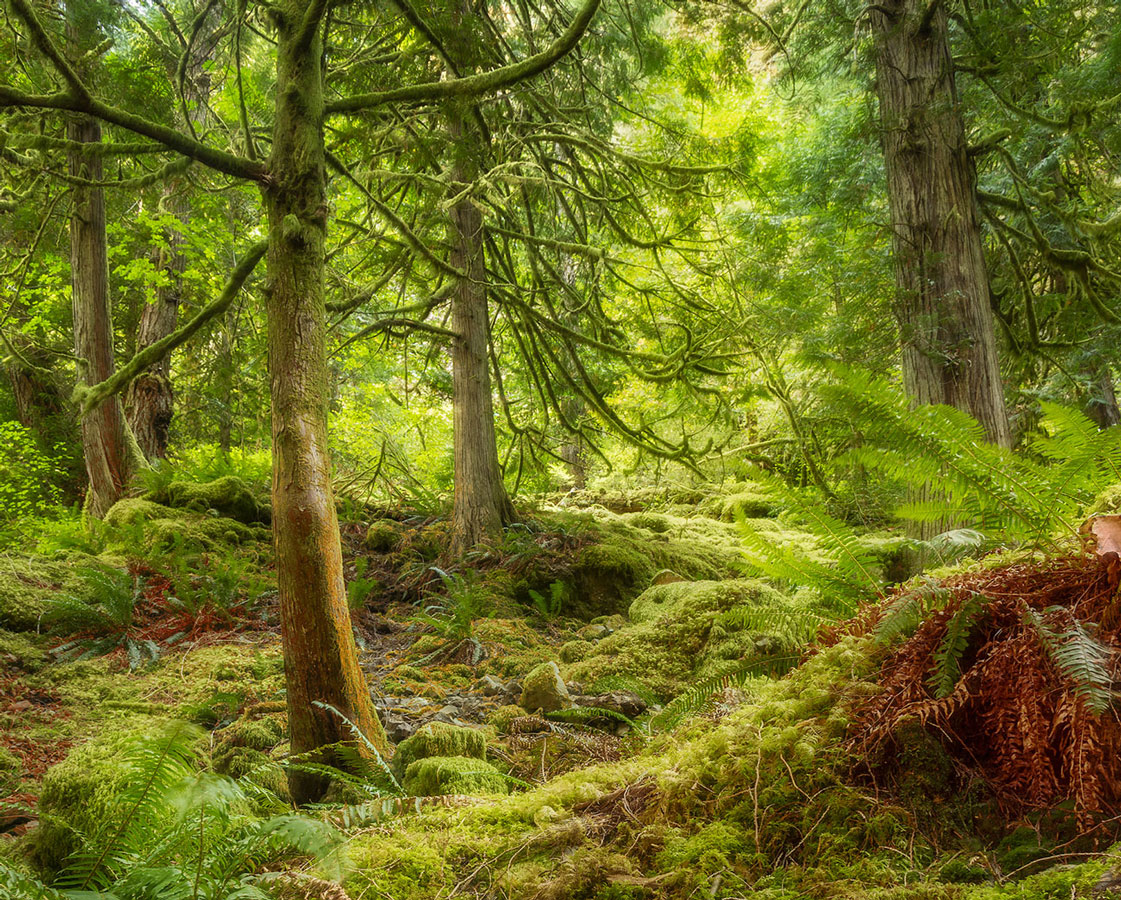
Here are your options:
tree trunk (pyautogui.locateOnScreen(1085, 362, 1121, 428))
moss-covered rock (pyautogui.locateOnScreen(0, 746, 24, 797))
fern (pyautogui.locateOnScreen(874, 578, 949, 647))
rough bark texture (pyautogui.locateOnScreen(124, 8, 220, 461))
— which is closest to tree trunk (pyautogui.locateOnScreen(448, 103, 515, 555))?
moss-covered rock (pyautogui.locateOnScreen(0, 746, 24, 797))

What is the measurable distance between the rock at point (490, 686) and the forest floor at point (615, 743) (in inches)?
0.8

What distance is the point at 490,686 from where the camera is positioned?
13.7ft

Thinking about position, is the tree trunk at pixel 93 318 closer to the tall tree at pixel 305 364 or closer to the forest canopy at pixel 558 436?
the forest canopy at pixel 558 436

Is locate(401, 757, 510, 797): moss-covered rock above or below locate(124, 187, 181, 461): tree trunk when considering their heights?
below

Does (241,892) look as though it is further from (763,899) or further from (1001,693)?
(1001,693)

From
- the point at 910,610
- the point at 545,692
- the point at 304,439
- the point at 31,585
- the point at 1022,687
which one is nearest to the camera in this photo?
the point at 1022,687

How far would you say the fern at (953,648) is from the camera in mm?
1169

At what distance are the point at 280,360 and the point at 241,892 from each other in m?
2.04

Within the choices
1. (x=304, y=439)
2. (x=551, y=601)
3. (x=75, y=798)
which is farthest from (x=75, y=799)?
(x=551, y=601)

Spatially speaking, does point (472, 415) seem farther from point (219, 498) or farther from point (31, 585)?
point (31, 585)

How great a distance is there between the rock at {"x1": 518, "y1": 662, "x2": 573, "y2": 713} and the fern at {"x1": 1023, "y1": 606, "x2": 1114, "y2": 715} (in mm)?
2515

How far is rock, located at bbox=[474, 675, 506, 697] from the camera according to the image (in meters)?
4.09

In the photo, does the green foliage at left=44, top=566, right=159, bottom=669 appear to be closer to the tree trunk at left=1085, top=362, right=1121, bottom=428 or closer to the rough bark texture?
the rough bark texture

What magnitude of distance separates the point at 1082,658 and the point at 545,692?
2703mm
